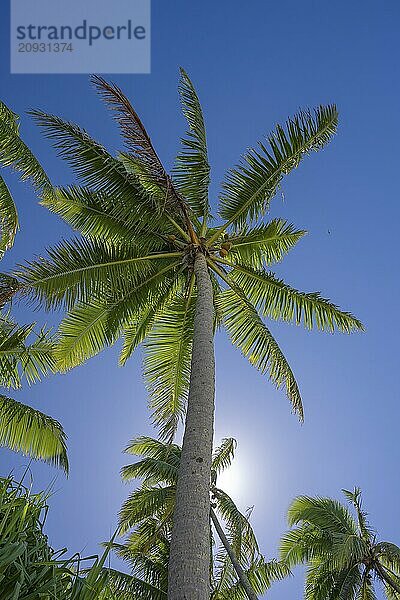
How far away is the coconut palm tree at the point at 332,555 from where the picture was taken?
19.9 metres

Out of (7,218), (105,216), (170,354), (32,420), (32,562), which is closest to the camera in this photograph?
(32,562)

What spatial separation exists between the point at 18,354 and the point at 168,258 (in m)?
3.52

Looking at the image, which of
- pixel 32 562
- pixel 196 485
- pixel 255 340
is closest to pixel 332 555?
pixel 255 340

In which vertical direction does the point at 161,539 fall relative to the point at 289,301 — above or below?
below

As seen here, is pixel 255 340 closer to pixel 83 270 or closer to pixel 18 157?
pixel 83 270

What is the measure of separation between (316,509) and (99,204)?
14.2m

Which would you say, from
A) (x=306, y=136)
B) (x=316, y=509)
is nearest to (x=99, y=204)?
(x=306, y=136)

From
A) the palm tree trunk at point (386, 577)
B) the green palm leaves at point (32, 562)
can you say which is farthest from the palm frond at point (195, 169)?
the palm tree trunk at point (386, 577)

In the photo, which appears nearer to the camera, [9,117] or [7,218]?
[7,218]

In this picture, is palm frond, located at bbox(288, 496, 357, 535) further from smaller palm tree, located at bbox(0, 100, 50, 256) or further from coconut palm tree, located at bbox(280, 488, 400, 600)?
smaller palm tree, located at bbox(0, 100, 50, 256)

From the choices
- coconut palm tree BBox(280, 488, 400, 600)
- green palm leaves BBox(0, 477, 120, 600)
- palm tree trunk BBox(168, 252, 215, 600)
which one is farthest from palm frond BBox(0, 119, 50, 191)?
coconut palm tree BBox(280, 488, 400, 600)

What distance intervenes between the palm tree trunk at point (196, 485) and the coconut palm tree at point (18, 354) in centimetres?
267

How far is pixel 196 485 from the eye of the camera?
711 centimetres

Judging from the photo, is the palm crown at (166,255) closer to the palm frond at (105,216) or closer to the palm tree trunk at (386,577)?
the palm frond at (105,216)
